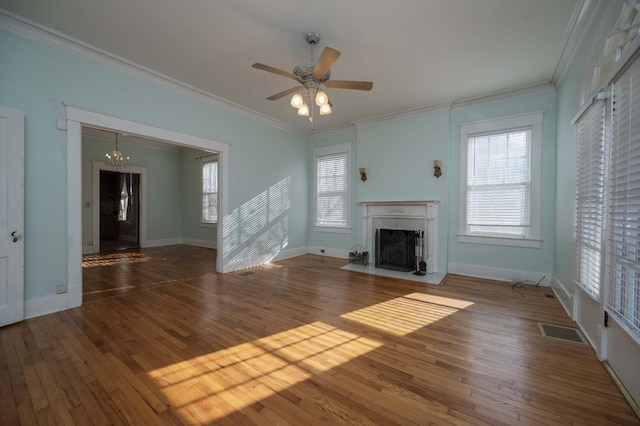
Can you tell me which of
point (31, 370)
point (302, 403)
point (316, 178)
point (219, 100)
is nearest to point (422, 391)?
point (302, 403)

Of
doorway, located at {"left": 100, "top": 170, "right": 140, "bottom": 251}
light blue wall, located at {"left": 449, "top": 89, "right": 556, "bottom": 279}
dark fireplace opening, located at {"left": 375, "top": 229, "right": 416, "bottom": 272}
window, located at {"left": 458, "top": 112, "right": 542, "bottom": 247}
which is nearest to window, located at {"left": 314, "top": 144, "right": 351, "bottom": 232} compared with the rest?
dark fireplace opening, located at {"left": 375, "top": 229, "right": 416, "bottom": 272}

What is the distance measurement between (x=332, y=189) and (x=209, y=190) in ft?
12.4

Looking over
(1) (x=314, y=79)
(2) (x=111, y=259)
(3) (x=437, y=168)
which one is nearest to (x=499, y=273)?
(3) (x=437, y=168)

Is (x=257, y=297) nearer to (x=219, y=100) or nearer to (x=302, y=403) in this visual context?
(x=302, y=403)

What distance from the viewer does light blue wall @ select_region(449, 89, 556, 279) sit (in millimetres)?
3961

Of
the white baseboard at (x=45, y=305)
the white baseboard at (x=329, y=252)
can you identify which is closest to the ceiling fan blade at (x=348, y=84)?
the white baseboard at (x=45, y=305)

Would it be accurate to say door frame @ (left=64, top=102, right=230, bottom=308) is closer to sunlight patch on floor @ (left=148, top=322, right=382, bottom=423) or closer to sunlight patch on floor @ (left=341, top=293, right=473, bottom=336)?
sunlight patch on floor @ (left=148, top=322, right=382, bottom=423)

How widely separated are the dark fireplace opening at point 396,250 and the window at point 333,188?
0.98 m

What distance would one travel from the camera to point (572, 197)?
116 inches

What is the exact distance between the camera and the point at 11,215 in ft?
8.50

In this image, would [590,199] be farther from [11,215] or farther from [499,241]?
[11,215]

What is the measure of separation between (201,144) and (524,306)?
5.09 metres

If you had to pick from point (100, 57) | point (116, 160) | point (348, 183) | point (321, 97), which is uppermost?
point (100, 57)

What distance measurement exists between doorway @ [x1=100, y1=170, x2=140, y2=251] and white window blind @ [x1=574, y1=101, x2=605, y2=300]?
9.16m
